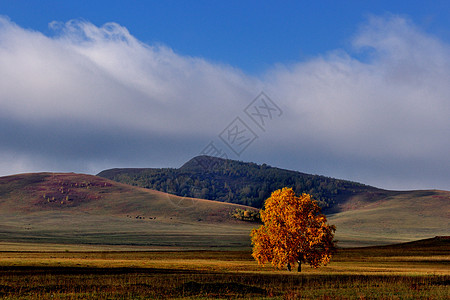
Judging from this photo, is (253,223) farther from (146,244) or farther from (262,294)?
(262,294)

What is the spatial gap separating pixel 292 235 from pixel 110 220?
115m

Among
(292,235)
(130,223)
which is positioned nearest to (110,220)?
(130,223)

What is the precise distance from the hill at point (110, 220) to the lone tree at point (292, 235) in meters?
51.9

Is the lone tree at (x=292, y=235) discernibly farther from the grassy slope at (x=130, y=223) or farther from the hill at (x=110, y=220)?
the grassy slope at (x=130, y=223)

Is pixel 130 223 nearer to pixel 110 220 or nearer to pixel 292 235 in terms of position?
pixel 110 220

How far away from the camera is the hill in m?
115

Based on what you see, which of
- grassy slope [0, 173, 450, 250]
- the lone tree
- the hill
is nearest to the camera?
the lone tree

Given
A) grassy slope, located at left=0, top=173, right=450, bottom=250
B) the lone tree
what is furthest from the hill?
the lone tree

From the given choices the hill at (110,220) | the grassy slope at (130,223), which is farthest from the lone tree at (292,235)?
the grassy slope at (130,223)

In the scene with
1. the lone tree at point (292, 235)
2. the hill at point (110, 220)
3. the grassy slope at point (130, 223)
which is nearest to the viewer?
the lone tree at point (292, 235)

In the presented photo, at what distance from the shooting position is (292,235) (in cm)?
5103

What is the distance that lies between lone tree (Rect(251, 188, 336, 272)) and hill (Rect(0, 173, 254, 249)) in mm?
51914

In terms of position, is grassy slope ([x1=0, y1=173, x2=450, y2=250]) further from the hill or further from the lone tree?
the lone tree

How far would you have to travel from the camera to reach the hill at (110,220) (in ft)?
379
